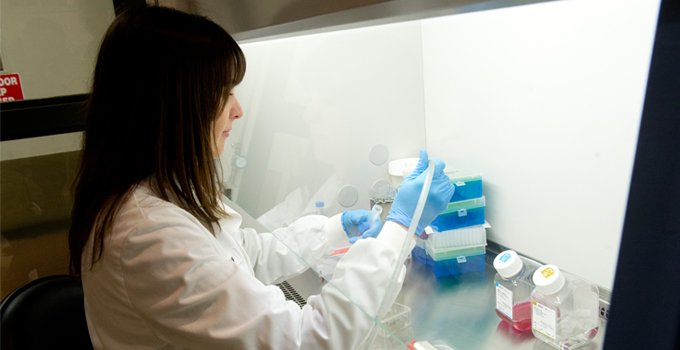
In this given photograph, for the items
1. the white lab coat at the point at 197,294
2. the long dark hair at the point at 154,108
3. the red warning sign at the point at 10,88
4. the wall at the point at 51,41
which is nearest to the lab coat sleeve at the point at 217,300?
the white lab coat at the point at 197,294

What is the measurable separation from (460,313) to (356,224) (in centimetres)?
33

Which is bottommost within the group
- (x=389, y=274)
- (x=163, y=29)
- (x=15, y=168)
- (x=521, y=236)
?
(x=521, y=236)

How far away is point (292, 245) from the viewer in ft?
4.12

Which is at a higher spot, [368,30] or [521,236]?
[368,30]

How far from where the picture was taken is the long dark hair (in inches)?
36.3

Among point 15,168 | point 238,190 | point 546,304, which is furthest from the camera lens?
point 15,168

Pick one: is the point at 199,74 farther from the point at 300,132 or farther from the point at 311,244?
the point at 311,244

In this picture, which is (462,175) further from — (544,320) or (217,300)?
(217,300)

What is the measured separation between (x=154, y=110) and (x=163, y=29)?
0.58 ft

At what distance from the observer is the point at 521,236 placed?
1.27 meters

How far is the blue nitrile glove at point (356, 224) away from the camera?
1099 millimetres

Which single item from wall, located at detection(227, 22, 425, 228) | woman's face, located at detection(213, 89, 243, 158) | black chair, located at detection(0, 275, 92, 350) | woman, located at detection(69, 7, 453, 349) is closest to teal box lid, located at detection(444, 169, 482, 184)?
wall, located at detection(227, 22, 425, 228)

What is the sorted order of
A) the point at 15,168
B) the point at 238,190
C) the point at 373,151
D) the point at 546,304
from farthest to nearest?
the point at 15,168 < the point at 238,190 < the point at 373,151 < the point at 546,304

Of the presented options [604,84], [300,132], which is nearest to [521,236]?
[604,84]
